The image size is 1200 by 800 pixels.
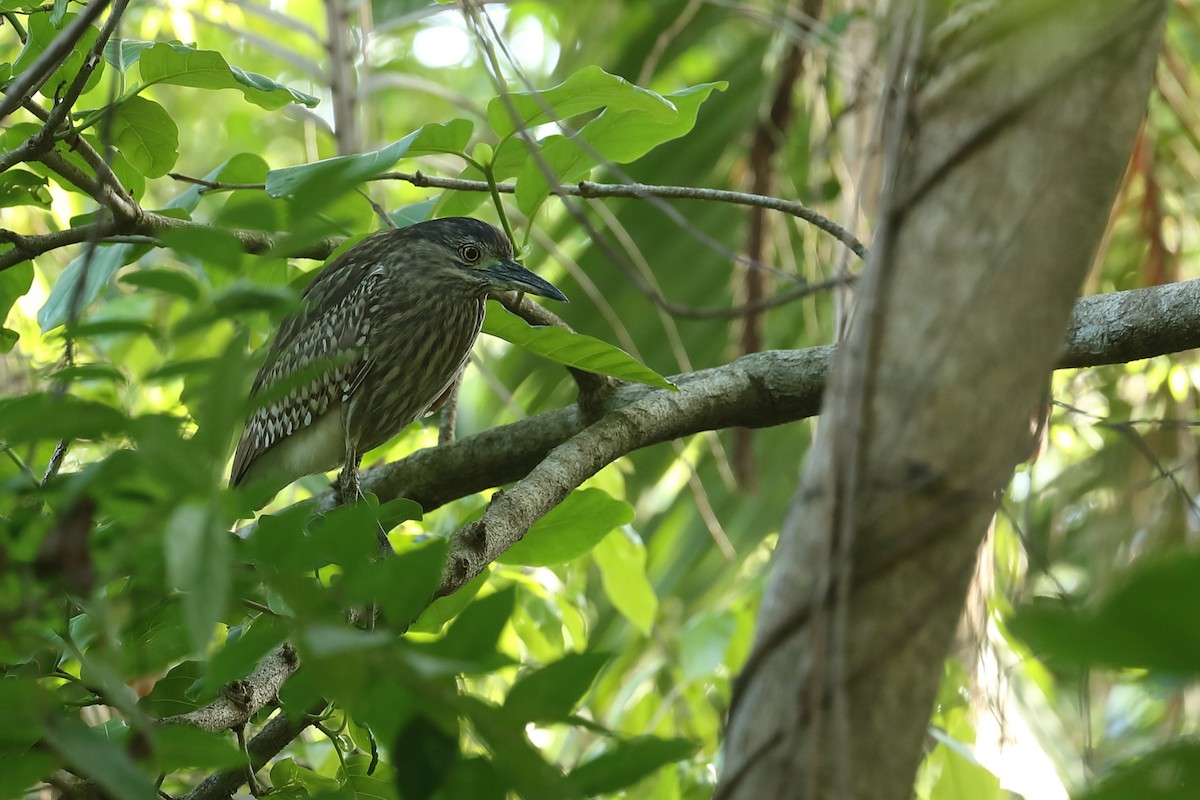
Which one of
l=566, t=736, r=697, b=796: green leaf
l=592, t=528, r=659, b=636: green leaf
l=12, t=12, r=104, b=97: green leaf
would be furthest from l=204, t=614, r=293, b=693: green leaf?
l=592, t=528, r=659, b=636: green leaf

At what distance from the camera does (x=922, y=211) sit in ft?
2.43

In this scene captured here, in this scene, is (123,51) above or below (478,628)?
above

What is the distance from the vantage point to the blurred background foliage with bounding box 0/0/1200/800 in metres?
0.70

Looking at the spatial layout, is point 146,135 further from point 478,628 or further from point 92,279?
point 478,628

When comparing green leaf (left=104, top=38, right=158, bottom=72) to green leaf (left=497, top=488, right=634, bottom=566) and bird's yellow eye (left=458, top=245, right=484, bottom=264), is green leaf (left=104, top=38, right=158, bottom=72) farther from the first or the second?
bird's yellow eye (left=458, top=245, right=484, bottom=264)

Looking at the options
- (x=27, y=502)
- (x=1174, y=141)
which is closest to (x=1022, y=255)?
(x=27, y=502)

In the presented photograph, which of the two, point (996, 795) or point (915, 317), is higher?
point (915, 317)

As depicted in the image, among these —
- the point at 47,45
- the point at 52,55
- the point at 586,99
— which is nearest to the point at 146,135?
the point at 47,45

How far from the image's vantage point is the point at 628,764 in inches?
29.6

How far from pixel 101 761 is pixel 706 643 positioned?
75.2 inches

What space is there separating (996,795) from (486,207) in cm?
285

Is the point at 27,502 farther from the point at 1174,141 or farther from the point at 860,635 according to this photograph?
the point at 1174,141

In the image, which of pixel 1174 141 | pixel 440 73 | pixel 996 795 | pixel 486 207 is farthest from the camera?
pixel 440 73

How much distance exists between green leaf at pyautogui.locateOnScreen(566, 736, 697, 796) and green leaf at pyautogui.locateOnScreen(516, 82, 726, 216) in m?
1.18
